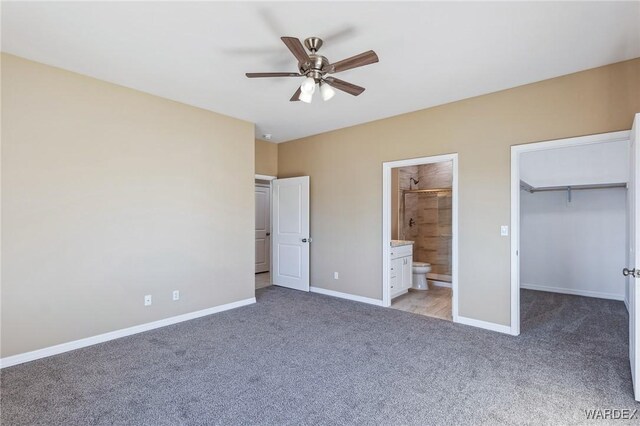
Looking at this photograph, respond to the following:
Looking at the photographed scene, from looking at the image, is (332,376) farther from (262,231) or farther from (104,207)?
(262,231)

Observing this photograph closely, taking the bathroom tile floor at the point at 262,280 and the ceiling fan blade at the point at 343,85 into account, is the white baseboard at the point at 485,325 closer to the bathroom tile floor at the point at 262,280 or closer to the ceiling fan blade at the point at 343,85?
the ceiling fan blade at the point at 343,85

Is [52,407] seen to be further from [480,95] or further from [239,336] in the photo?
[480,95]

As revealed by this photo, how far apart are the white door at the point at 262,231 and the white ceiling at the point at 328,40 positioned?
4101 millimetres

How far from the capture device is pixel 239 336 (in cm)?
343

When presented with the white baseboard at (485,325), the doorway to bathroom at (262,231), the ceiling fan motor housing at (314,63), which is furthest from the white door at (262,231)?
the ceiling fan motor housing at (314,63)

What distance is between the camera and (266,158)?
19.3 ft

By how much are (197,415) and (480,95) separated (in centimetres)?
412

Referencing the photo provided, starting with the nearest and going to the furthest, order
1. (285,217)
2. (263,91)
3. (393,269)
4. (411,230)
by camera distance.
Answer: (263,91) → (393,269) → (285,217) → (411,230)

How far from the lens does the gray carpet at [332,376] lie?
2.11 metres

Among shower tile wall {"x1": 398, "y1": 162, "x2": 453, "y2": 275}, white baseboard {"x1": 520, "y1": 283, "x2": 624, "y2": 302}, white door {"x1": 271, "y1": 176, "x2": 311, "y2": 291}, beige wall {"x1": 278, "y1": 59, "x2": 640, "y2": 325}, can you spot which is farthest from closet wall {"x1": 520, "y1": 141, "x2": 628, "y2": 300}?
white door {"x1": 271, "y1": 176, "x2": 311, "y2": 291}

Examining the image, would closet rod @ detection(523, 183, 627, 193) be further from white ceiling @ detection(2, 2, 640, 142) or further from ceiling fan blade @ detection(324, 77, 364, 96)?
ceiling fan blade @ detection(324, 77, 364, 96)

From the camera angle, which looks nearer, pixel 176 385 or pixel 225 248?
pixel 176 385

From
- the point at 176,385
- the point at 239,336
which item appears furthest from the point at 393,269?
the point at 176,385

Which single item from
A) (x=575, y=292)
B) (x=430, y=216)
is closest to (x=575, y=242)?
(x=575, y=292)
